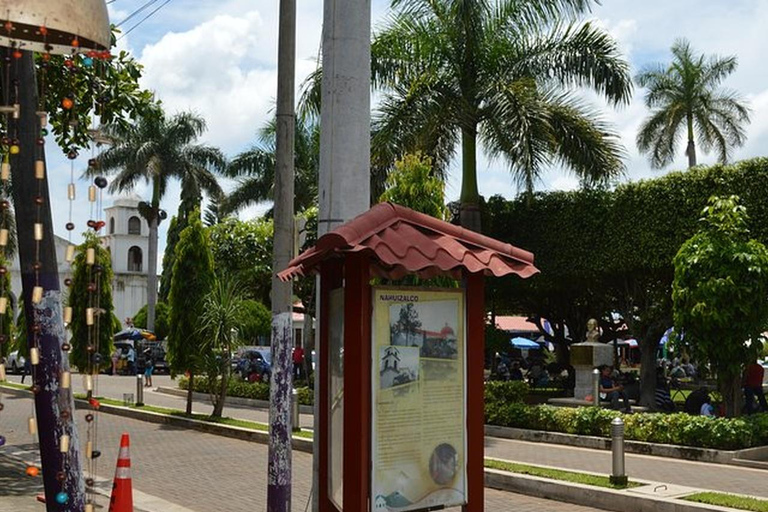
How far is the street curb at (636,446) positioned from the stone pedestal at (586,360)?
166 inches

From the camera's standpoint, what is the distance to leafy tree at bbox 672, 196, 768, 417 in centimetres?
1590

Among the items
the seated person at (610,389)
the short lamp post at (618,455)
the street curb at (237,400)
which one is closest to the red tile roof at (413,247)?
the short lamp post at (618,455)

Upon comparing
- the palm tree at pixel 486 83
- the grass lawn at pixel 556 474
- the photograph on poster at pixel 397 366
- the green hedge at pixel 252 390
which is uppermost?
the palm tree at pixel 486 83

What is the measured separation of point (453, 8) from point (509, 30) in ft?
5.01

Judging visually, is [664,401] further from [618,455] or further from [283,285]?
[283,285]

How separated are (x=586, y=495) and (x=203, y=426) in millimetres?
10582

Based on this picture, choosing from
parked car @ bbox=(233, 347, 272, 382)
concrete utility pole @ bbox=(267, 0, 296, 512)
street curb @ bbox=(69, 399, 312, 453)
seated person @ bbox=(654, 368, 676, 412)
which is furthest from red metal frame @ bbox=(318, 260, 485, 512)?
parked car @ bbox=(233, 347, 272, 382)

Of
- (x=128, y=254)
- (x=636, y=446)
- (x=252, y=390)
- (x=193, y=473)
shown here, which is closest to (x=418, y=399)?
(x=193, y=473)

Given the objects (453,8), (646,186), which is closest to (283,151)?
(453,8)

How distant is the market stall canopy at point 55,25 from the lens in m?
4.82

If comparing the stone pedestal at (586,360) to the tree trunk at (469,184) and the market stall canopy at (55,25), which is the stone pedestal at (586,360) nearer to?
the tree trunk at (469,184)

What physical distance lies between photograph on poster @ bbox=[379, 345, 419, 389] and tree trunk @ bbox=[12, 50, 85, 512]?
227 centimetres

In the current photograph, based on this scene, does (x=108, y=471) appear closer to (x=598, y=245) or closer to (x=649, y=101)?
(x=598, y=245)

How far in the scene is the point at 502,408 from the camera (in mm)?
18500
